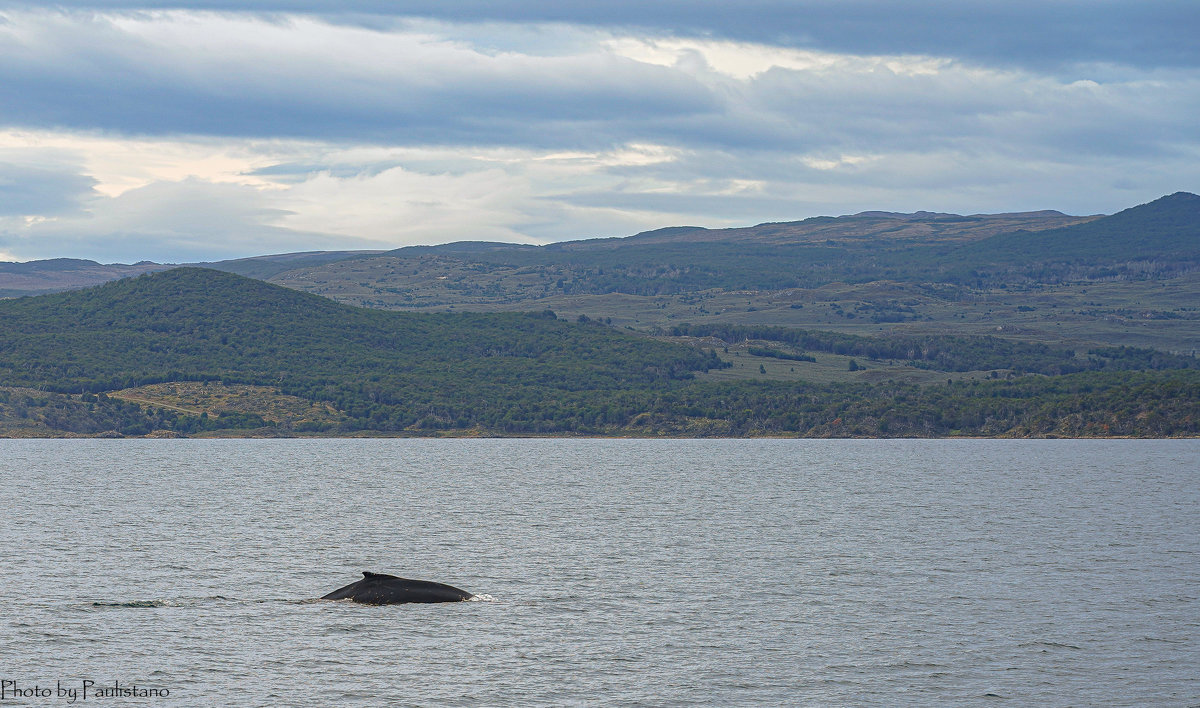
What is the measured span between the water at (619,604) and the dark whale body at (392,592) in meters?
1.08

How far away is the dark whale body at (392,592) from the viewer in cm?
5391

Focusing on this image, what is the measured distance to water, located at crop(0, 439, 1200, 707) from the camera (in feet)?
131

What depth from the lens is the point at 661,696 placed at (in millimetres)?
38312

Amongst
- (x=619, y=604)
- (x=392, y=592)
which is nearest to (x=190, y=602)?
(x=392, y=592)

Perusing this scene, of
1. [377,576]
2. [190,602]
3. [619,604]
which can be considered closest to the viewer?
[377,576]

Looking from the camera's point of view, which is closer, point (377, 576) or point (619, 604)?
point (377, 576)

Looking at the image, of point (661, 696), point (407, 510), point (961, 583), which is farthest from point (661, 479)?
point (661, 696)

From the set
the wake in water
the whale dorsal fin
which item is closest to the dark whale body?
the whale dorsal fin

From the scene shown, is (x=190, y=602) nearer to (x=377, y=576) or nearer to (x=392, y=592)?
(x=377, y=576)

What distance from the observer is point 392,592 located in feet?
178

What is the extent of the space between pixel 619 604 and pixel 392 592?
10.0 meters

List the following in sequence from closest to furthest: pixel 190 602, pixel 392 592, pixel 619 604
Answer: pixel 392 592, pixel 190 602, pixel 619 604

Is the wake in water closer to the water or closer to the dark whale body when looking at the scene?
the water

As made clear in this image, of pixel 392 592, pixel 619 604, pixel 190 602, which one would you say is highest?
pixel 392 592
